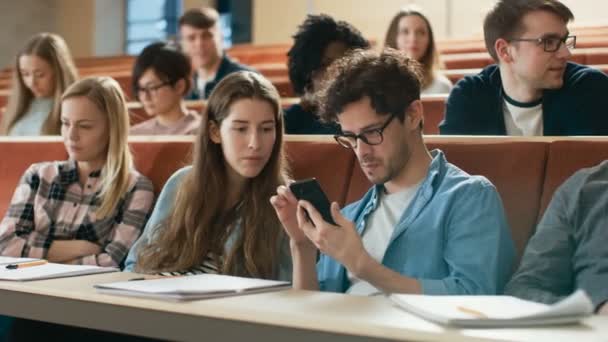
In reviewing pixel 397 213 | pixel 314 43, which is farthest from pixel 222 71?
pixel 397 213

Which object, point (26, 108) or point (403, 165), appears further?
point (26, 108)

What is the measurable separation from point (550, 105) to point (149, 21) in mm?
6581

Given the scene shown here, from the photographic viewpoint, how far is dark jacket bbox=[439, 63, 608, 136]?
2.15 metres

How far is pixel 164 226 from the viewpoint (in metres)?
2.10

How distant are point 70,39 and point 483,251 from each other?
741 cm

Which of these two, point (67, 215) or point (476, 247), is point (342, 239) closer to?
point (476, 247)

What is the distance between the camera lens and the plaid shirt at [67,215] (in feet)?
7.61

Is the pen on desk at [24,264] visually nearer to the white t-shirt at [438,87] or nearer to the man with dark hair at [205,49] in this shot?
the white t-shirt at [438,87]

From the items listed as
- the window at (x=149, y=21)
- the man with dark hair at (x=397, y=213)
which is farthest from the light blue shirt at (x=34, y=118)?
the window at (x=149, y=21)

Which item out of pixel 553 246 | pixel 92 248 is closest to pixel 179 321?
pixel 553 246

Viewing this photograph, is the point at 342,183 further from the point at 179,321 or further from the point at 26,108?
the point at 26,108

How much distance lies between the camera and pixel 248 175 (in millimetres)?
2043

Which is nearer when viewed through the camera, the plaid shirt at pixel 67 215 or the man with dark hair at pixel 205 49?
the plaid shirt at pixel 67 215

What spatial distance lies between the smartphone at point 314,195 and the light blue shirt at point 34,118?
1.99 m
